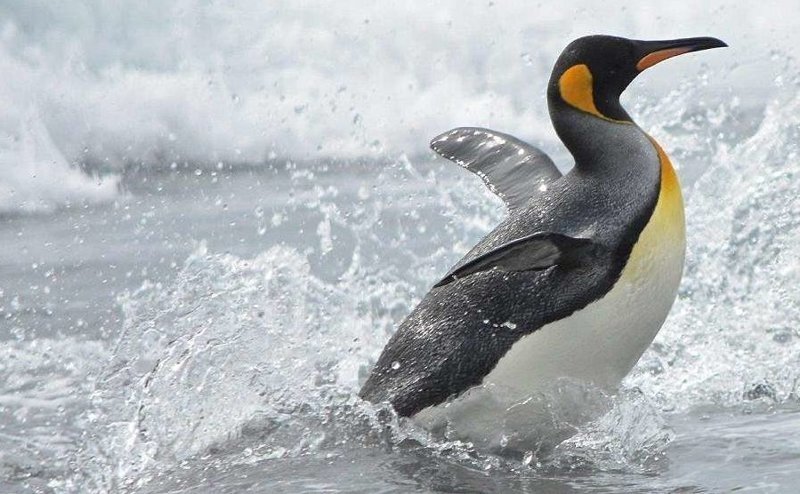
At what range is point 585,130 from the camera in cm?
394

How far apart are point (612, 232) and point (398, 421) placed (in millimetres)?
811

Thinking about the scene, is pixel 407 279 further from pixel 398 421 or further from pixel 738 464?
pixel 738 464

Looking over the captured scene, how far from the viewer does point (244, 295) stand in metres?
4.67

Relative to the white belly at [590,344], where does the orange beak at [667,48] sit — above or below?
above

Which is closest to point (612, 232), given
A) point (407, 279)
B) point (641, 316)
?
point (641, 316)

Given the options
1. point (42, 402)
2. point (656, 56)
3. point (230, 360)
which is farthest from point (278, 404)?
point (656, 56)

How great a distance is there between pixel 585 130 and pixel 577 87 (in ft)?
0.46

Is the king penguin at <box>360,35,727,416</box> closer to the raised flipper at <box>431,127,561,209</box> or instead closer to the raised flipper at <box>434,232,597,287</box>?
the raised flipper at <box>434,232,597,287</box>

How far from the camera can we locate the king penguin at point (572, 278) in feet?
12.0

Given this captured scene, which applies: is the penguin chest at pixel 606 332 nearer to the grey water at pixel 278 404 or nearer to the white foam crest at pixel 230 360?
the grey water at pixel 278 404

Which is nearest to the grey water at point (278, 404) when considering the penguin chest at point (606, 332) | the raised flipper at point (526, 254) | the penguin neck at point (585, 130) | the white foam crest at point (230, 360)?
the white foam crest at point (230, 360)

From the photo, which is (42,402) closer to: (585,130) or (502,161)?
(502,161)

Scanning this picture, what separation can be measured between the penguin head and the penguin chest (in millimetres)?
443

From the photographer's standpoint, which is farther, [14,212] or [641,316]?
[14,212]
